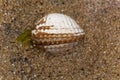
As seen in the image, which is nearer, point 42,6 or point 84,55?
point 84,55

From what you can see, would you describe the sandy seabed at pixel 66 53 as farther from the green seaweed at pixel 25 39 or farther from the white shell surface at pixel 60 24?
the white shell surface at pixel 60 24

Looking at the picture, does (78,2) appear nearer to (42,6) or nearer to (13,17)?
(42,6)

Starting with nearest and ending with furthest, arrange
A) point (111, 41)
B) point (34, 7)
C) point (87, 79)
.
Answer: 1. point (87, 79)
2. point (111, 41)
3. point (34, 7)

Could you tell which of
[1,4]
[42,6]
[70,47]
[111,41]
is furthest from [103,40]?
[1,4]

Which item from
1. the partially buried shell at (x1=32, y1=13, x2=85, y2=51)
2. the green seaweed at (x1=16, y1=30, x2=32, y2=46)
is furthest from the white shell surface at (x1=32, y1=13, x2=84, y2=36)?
the green seaweed at (x1=16, y1=30, x2=32, y2=46)

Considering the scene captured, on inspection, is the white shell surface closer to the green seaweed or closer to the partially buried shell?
the partially buried shell

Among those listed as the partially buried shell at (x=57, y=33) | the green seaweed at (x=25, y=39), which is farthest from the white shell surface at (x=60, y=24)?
the green seaweed at (x=25, y=39)
